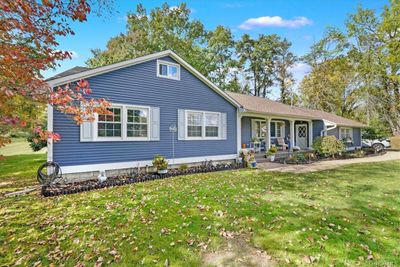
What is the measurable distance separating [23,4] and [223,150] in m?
10.7

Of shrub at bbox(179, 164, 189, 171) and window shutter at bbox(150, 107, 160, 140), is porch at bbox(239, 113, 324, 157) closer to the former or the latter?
shrub at bbox(179, 164, 189, 171)

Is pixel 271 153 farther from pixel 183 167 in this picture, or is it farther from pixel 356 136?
pixel 356 136

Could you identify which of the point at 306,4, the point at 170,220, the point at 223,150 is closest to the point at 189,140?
the point at 223,150

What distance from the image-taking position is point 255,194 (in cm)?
683

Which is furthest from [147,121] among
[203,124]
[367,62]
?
[367,62]

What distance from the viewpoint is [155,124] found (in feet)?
33.8

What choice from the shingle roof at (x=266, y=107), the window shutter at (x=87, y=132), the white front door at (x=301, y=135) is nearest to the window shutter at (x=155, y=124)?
the window shutter at (x=87, y=132)

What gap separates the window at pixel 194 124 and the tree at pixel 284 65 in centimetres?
2734

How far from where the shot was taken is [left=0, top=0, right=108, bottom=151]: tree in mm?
3182

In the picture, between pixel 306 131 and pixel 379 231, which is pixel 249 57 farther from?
pixel 379 231

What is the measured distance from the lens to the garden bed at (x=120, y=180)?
7168 mm

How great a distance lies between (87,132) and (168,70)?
4.69 m

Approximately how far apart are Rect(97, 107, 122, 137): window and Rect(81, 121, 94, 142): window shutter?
0.29 metres

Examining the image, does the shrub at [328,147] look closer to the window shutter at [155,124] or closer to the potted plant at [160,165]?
the potted plant at [160,165]
